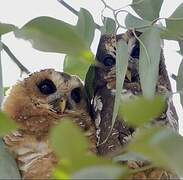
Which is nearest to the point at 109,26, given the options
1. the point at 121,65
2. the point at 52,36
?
the point at 121,65

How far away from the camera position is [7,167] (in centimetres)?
92

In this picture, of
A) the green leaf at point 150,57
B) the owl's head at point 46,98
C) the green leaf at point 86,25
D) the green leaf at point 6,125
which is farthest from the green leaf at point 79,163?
the owl's head at point 46,98

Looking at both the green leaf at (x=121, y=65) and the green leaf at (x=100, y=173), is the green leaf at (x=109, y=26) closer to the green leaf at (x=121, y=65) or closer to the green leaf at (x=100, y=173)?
the green leaf at (x=121, y=65)

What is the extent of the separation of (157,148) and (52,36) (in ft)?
1.39

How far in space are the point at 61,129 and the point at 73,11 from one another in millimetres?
1066

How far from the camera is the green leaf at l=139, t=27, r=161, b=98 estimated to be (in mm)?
972

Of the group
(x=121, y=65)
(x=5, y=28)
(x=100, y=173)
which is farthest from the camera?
(x=121, y=65)

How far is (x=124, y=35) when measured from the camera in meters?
1.53

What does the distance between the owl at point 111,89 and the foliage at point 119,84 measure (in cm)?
14

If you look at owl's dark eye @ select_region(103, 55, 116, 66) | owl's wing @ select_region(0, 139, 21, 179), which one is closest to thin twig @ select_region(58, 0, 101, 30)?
owl's dark eye @ select_region(103, 55, 116, 66)

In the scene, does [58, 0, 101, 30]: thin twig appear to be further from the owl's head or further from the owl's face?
the owl's head

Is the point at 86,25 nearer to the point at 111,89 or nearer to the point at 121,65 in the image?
the point at 121,65

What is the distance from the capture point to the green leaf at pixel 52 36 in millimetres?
659

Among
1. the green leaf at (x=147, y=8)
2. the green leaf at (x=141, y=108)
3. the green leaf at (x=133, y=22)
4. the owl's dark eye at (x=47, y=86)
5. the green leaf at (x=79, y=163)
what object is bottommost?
the owl's dark eye at (x=47, y=86)
